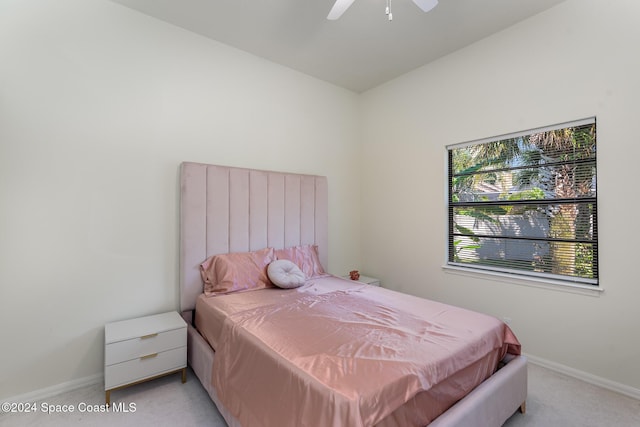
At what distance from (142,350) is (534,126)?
3656mm

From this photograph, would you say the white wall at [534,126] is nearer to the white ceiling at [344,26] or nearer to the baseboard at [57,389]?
the white ceiling at [344,26]

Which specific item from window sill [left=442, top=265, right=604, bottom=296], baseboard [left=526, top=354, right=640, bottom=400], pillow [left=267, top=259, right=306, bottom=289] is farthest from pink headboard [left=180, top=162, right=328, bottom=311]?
baseboard [left=526, top=354, right=640, bottom=400]

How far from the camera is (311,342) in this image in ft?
5.36

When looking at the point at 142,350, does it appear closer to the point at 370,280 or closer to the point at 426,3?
the point at 370,280

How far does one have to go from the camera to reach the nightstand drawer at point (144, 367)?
6.49 feet

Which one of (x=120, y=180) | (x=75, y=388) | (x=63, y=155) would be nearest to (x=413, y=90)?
(x=120, y=180)

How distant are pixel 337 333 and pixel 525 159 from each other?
2404 millimetres

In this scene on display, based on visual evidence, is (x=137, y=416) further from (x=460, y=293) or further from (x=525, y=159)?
(x=525, y=159)

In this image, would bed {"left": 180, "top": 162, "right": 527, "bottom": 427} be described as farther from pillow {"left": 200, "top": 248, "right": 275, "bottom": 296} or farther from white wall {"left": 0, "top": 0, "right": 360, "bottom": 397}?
white wall {"left": 0, "top": 0, "right": 360, "bottom": 397}

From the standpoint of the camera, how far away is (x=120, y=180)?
7.95 feet

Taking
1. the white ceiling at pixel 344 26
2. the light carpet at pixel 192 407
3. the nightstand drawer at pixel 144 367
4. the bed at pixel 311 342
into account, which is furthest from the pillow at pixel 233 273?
the white ceiling at pixel 344 26

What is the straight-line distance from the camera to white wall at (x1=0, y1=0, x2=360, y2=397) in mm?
2064

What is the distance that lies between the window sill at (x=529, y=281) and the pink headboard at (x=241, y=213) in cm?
153

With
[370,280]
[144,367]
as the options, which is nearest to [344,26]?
[370,280]
